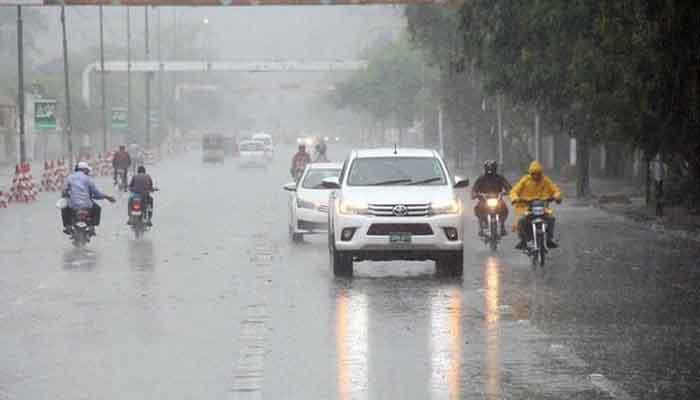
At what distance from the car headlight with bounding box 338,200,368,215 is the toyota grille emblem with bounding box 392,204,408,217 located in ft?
1.27

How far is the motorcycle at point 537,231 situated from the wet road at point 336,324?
0.24 m

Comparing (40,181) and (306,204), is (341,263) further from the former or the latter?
(40,181)

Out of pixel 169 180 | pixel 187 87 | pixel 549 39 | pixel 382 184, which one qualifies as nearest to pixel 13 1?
pixel 549 39

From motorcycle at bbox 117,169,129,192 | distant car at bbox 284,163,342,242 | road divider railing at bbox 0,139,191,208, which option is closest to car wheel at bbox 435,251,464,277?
distant car at bbox 284,163,342,242

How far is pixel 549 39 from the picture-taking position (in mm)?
37625

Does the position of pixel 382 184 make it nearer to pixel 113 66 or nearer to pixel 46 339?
pixel 46 339

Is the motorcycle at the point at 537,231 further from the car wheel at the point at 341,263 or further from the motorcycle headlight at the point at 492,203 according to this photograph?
the car wheel at the point at 341,263

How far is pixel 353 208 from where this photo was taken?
21344 millimetres

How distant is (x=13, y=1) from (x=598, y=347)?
35524mm

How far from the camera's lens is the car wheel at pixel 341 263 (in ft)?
70.1

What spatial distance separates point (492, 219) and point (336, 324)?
11.0m

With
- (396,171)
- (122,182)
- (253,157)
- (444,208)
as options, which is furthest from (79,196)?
(253,157)

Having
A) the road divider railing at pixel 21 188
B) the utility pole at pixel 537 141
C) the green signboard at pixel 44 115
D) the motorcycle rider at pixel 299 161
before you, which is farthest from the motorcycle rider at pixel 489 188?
the green signboard at pixel 44 115

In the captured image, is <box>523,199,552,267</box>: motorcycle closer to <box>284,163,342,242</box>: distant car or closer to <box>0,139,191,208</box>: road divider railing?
<box>284,163,342,242</box>: distant car
